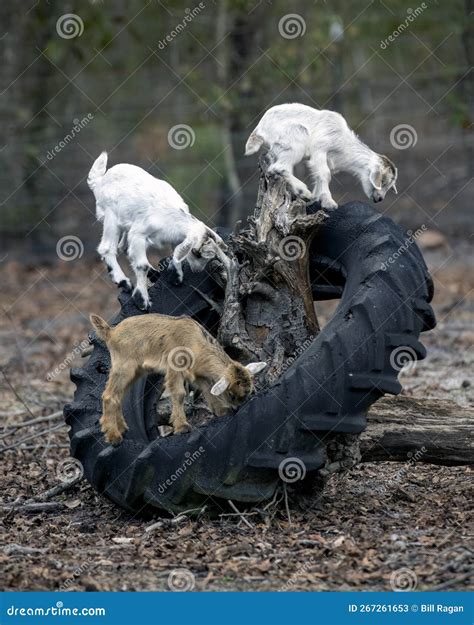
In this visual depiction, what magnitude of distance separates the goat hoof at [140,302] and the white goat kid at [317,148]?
4.32 feet

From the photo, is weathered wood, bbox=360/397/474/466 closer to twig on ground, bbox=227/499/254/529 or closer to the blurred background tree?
twig on ground, bbox=227/499/254/529

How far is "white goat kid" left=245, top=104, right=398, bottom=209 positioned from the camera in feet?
25.9

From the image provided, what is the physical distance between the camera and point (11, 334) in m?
15.7

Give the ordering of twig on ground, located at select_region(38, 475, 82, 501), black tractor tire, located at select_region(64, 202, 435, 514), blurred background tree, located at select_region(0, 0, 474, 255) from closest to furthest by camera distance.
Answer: black tractor tire, located at select_region(64, 202, 435, 514), twig on ground, located at select_region(38, 475, 82, 501), blurred background tree, located at select_region(0, 0, 474, 255)

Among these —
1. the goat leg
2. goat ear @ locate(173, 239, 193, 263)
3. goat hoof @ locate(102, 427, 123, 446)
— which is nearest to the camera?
the goat leg

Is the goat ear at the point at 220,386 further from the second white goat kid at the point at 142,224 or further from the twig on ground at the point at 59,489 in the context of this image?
the twig on ground at the point at 59,489

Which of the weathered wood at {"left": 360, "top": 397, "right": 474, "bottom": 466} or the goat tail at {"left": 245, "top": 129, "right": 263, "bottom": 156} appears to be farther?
the goat tail at {"left": 245, "top": 129, "right": 263, "bottom": 156}

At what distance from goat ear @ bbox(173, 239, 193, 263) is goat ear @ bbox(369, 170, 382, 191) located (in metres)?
1.58

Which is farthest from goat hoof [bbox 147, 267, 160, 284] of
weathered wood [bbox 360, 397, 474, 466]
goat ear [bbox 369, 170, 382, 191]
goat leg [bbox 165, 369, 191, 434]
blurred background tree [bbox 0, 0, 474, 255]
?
blurred background tree [bbox 0, 0, 474, 255]

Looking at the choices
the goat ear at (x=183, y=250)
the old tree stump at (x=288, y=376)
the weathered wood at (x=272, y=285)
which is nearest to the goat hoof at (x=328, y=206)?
the old tree stump at (x=288, y=376)

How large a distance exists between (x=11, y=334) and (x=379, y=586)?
35.8 feet

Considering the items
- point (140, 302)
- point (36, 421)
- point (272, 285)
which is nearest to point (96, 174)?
point (140, 302)

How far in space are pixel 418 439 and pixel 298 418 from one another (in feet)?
4.09

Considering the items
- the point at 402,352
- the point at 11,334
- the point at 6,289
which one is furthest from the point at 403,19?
the point at 402,352
